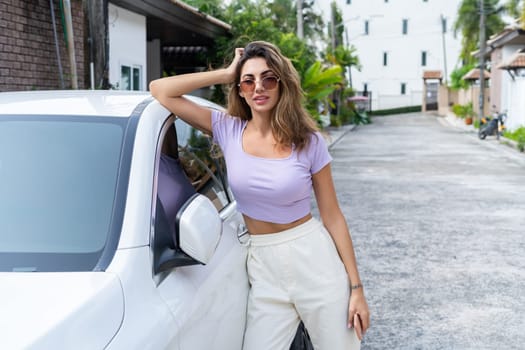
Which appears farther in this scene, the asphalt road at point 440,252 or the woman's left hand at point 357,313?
the asphalt road at point 440,252

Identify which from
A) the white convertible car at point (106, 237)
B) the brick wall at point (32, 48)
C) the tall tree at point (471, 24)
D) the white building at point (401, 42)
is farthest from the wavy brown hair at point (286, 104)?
the white building at point (401, 42)

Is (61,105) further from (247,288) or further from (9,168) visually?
(247,288)

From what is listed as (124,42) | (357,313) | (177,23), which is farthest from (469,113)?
(357,313)

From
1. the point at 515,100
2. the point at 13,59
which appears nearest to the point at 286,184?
the point at 13,59

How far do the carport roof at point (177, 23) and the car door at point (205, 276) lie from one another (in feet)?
30.2

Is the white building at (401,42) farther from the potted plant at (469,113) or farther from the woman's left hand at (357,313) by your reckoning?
the woman's left hand at (357,313)

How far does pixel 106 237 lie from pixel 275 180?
2.26 ft

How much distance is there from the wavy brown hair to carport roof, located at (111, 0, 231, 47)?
32.2 feet

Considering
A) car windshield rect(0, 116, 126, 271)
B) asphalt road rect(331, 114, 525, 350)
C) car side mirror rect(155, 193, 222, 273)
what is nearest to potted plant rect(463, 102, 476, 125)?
asphalt road rect(331, 114, 525, 350)

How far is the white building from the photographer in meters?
70.6

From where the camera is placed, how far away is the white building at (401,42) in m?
70.6

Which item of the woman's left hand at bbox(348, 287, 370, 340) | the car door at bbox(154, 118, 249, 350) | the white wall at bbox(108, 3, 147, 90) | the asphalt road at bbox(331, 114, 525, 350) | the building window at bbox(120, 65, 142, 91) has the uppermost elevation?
the white wall at bbox(108, 3, 147, 90)

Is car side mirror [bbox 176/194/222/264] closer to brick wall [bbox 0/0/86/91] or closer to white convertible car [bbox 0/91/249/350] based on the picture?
white convertible car [bbox 0/91/249/350]

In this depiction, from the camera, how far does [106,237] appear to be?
7.79 ft
